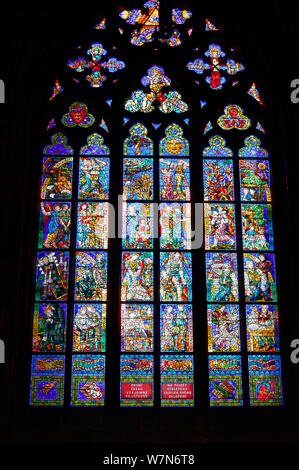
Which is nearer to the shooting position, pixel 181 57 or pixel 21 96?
pixel 21 96

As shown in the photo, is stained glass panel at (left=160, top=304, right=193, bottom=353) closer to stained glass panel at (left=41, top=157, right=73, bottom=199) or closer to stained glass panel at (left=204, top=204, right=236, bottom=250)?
stained glass panel at (left=204, top=204, right=236, bottom=250)

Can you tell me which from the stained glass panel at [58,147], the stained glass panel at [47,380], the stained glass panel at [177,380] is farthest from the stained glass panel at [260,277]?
the stained glass panel at [58,147]

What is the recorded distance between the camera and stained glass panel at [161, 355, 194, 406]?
669 centimetres

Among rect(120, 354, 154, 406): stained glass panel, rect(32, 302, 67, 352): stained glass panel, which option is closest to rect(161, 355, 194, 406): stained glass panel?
rect(120, 354, 154, 406): stained glass panel

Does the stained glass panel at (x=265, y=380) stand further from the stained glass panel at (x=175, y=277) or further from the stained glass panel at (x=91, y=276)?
the stained glass panel at (x=91, y=276)

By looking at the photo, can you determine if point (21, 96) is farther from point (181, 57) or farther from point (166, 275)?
point (166, 275)

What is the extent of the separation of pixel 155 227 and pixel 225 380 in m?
1.81

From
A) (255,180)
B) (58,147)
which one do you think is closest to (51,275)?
(58,147)

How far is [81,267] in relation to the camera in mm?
7160

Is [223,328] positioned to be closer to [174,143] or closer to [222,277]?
[222,277]

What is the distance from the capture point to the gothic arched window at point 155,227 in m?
6.80

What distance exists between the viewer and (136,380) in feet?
22.2
